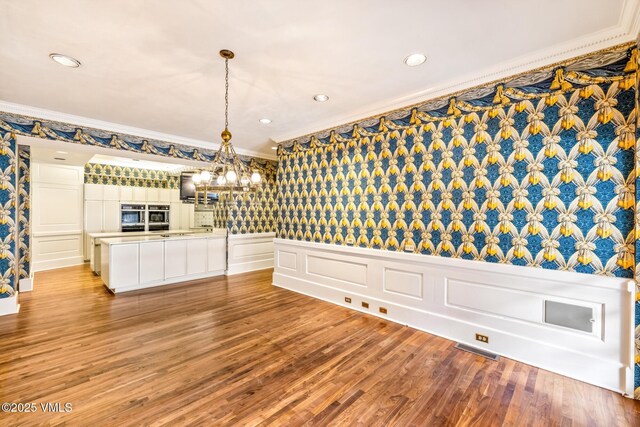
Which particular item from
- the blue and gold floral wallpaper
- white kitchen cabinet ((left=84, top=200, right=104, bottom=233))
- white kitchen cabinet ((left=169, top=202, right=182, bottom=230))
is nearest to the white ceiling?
the blue and gold floral wallpaper

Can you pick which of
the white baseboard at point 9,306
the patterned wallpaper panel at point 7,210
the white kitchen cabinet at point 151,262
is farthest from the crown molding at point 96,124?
the white baseboard at point 9,306

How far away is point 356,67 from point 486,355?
321cm

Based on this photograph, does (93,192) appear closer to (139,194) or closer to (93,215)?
(93,215)

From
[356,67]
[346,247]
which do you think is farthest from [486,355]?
[356,67]

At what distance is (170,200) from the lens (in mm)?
8609

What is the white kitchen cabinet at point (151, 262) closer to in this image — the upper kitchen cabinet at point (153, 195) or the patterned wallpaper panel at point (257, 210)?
the patterned wallpaper panel at point (257, 210)

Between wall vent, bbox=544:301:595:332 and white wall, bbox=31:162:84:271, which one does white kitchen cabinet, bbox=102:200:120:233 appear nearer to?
white wall, bbox=31:162:84:271

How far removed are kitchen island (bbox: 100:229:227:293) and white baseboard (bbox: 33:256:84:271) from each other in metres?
2.43

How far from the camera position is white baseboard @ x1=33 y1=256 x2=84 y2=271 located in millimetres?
6402

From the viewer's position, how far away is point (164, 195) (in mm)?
8516

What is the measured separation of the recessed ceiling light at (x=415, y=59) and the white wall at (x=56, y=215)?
8.34m

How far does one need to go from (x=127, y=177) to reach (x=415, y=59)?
27.9 ft

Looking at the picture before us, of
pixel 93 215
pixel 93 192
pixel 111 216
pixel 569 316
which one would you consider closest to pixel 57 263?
pixel 93 215

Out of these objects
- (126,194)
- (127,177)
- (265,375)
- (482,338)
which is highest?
(127,177)
